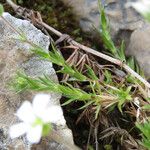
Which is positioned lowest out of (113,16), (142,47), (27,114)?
(142,47)

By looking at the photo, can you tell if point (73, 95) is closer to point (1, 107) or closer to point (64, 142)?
point (64, 142)

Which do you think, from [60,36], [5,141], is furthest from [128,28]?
[5,141]

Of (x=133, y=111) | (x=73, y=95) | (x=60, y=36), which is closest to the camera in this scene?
(x=73, y=95)

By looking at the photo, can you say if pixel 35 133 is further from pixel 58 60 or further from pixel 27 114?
pixel 58 60

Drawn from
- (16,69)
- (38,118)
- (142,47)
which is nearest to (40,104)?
(38,118)

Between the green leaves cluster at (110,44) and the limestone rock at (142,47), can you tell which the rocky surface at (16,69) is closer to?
the green leaves cluster at (110,44)

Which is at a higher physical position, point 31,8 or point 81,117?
point 31,8

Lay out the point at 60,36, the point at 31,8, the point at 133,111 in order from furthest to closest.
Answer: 1. the point at 31,8
2. the point at 60,36
3. the point at 133,111

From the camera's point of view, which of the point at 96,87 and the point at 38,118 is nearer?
the point at 38,118
